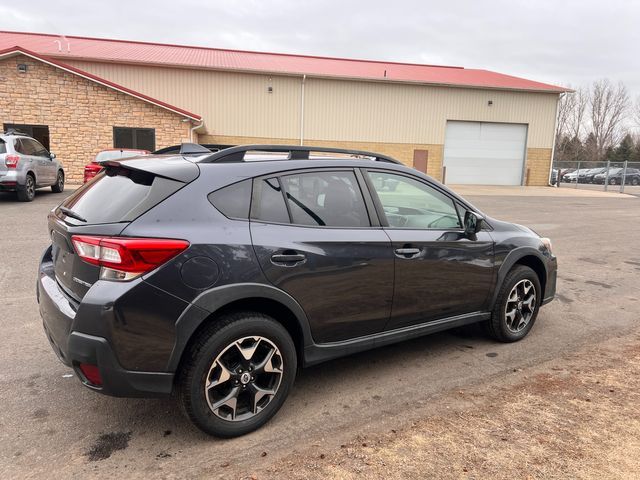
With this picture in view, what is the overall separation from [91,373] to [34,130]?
2189cm

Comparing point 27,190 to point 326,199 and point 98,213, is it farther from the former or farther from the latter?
point 326,199

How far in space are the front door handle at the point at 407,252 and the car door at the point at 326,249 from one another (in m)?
0.08

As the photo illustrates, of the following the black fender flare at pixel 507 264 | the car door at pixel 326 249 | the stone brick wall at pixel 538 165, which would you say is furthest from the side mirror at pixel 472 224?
the stone brick wall at pixel 538 165

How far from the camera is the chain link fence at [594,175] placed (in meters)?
33.6

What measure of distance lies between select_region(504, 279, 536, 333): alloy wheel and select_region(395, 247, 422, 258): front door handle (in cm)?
124

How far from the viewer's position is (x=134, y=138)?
21.5 m

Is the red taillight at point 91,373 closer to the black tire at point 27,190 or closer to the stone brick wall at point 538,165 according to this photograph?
the black tire at point 27,190

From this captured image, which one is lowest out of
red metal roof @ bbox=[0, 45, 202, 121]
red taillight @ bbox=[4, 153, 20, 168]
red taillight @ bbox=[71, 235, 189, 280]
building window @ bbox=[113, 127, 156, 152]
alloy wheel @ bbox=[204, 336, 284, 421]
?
alloy wheel @ bbox=[204, 336, 284, 421]

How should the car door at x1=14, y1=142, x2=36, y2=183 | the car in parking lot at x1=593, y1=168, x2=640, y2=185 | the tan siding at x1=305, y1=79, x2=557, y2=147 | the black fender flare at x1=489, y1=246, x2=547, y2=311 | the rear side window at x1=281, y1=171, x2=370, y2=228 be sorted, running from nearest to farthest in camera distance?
the rear side window at x1=281, y1=171, x2=370, y2=228 → the black fender flare at x1=489, y1=246, x2=547, y2=311 → the car door at x1=14, y1=142, x2=36, y2=183 → the tan siding at x1=305, y1=79, x2=557, y2=147 → the car in parking lot at x1=593, y1=168, x2=640, y2=185

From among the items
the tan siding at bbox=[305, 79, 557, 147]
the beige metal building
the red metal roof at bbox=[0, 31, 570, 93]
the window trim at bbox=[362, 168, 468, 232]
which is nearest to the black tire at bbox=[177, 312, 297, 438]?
the window trim at bbox=[362, 168, 468, 232]

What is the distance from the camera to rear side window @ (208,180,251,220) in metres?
2.88

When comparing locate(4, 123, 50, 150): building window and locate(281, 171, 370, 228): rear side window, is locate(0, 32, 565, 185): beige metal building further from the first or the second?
locate(281, 171, 370, 228): rear side window

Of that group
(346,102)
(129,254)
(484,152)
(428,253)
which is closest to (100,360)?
(129,254)

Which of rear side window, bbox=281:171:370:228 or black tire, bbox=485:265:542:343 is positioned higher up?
rear side window, bbox=281:171:370:228
